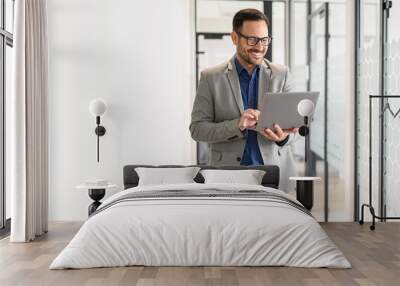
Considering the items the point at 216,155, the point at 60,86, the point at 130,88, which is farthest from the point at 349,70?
the point at 60,86

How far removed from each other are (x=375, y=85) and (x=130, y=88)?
264cm

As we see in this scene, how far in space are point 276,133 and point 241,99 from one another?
53 centimetres

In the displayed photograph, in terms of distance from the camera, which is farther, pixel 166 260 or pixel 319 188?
pixel 319 188

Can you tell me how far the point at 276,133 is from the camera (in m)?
6.95

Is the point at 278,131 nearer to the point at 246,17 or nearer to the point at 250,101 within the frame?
the point at 250,101

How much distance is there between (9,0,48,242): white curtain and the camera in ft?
19.5

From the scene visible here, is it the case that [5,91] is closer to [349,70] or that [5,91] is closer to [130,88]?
[130,88]

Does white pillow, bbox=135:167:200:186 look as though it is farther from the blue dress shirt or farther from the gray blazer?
the blue dress shirt

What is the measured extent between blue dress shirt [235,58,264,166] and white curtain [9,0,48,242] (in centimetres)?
211

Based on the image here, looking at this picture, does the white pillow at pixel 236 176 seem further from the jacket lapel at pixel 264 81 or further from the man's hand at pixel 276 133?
the jacket lapel at pixel 264 81

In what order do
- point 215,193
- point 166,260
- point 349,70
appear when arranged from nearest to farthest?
point 166,260, point 215,193, point 349,70

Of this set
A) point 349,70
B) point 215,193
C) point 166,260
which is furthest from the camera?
point 349,70

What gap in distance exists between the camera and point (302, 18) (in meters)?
7.43

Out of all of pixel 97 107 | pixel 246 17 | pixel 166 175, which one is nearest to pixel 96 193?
pixel 166 175
